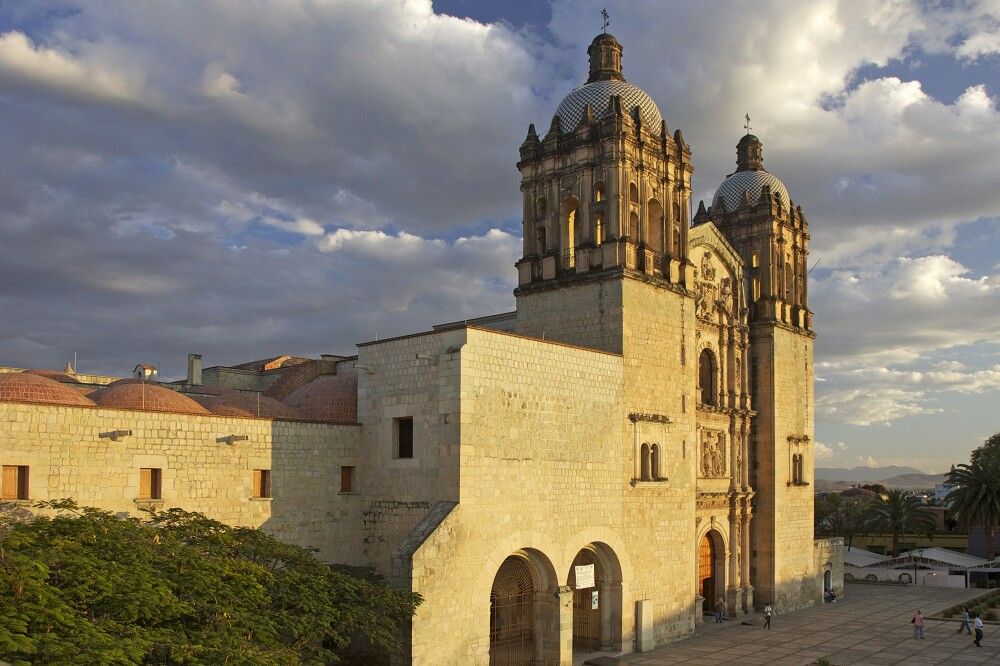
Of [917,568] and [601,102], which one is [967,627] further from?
[601,102]

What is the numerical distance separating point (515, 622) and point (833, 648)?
1116cm

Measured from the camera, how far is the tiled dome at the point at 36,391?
19453mm

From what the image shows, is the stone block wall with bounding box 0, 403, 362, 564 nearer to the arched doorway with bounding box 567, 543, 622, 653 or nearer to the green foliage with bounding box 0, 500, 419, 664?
the green foliage with bounding box 0, 500, 419, 664

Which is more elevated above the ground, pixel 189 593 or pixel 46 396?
pixel 46 396

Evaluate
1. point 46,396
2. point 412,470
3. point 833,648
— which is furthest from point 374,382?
point 833,648

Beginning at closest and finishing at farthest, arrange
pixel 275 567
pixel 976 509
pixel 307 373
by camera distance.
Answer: pixel 275 567 → pixel 307 373 → pixel 976 509

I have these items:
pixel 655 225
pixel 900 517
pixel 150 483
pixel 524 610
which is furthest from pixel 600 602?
pixel 900 517

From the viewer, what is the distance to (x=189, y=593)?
1521cm

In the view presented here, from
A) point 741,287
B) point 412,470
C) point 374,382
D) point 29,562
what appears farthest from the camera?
point 741,287

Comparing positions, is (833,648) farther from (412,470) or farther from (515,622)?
(412,470)

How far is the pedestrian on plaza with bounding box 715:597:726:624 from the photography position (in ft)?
109

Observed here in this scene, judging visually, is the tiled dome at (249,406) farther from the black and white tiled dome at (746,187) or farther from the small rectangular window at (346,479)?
the black and white tiled dome at (746,187)

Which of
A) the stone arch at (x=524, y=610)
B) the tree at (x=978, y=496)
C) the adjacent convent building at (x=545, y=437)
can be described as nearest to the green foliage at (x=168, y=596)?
the adjacent convent building at (x=545, y=437)

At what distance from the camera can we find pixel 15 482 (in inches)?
703
